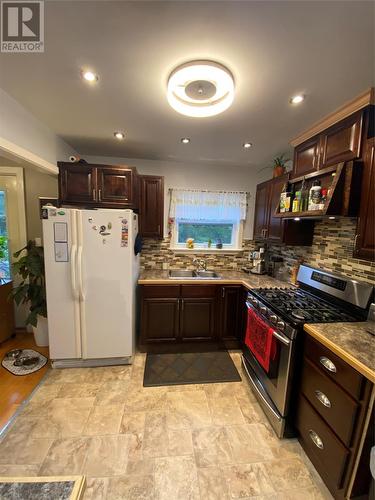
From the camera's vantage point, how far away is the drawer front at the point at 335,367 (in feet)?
3.56

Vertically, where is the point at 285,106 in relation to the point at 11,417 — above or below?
above

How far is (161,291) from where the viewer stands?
99.7 inches

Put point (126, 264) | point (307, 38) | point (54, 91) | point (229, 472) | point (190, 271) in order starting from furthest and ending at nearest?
point (190, 271) → point (126, 264) → point (54, 91) → point (229, 472) → point (307, 38)

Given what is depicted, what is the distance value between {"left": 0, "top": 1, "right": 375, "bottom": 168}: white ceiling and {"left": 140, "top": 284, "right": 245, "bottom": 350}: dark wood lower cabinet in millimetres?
1767

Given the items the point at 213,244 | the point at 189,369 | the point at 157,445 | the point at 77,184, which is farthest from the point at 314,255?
the point at 77,184

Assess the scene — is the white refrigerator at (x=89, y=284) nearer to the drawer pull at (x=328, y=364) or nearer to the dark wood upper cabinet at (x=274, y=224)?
the dark wood upper cabinet at (x=274, y=224)

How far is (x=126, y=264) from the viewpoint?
7.42ft

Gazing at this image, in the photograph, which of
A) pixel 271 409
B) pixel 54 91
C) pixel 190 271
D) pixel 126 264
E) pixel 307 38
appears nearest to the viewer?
pixel 307 38

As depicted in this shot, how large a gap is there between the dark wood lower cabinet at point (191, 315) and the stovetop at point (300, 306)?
21.4 inches

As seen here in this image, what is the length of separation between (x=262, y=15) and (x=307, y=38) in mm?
285

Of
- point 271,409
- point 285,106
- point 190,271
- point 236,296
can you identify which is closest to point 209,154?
point 285,106

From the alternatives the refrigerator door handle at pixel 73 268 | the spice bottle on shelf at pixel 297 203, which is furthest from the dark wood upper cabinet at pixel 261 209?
the refrigerator door handle at pixel 73 268

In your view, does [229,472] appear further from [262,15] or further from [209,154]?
[209,154]

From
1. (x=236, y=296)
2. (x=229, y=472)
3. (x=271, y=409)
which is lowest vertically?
(x=229, y=472)
